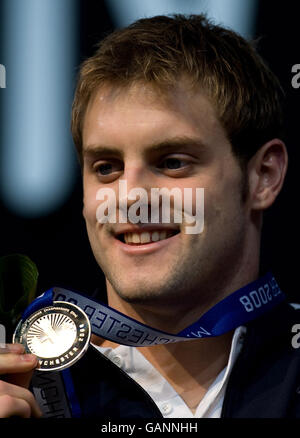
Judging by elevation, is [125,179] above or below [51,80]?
below

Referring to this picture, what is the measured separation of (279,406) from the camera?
7.18ft

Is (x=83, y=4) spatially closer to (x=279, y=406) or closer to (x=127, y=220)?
(x=127, y=220)

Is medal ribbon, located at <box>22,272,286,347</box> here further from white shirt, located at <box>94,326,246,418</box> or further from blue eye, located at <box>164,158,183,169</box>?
blue eye, located at <box>164,158,183,169</box>

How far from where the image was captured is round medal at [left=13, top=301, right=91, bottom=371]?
1988 millimetres

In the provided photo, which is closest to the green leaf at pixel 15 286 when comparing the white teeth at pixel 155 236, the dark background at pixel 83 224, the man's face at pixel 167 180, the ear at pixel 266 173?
the man's face at pixel 167 180

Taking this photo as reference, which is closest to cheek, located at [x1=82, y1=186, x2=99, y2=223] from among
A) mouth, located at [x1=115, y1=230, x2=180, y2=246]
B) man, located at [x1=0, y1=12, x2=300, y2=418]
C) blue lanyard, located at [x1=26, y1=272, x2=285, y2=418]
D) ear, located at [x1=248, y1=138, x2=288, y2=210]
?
man, located at [x1=0, y1=12, x2=300, y2=418]

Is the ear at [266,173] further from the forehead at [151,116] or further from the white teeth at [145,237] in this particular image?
the white teeth at [145,237]

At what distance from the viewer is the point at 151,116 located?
7.48 ft

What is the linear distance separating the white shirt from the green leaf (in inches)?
13.8

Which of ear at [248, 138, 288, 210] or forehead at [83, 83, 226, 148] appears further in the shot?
ear at [248, 138, 288, 210]

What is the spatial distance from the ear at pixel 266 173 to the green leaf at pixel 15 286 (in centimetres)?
82

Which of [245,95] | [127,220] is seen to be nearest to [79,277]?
[127,220]

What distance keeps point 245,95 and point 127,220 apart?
628mm
